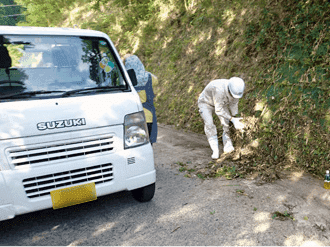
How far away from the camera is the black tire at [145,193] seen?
3.68 metres

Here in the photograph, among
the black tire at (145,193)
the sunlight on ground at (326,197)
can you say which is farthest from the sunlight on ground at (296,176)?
the black tire at (145,193)

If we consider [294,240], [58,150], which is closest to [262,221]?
[294,240]

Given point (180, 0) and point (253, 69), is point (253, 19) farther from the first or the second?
point (180, 0)

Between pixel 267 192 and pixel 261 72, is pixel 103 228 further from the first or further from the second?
pixel 261 72

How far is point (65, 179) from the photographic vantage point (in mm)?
2984

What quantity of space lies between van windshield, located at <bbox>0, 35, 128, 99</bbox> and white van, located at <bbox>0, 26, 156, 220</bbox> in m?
0.01

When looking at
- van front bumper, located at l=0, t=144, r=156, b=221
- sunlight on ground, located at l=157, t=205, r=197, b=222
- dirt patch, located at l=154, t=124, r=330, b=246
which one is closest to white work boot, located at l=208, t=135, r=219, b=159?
dirt patch, located at l=154, t=124, r=330, b=246

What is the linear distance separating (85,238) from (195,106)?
558cm

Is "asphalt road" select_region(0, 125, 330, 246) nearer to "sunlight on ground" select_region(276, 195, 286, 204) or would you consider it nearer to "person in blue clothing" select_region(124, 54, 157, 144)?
"sunlight on ground" select_region(276, 195, 286, 204)

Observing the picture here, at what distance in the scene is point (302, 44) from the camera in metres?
5.57

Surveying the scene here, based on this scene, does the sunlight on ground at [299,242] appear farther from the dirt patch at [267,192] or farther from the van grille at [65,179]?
the van grille at [65,179]

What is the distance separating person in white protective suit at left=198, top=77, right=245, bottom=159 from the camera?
16.5 ft

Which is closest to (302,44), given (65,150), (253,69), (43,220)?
(253,69)

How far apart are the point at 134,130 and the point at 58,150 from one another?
0.87 metres
